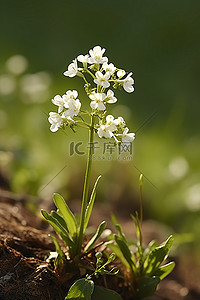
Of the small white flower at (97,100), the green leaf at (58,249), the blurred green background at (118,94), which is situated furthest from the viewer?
the blurred green background at (118,94)

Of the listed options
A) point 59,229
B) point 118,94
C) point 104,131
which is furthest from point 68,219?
point 118,94

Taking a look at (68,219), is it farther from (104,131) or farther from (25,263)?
(104,131)

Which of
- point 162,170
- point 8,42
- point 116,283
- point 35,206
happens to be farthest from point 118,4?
point 116,283

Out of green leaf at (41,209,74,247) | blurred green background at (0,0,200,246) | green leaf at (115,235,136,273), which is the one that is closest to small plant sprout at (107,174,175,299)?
green leaf at (115,235,136,273)

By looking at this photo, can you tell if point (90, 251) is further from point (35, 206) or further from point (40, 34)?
point (40, 34)

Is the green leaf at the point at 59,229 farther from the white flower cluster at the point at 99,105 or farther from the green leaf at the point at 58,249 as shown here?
the white flower cluster at the point at 99,105

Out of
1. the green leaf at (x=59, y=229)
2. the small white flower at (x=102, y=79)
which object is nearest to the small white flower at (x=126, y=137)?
the small white flower at (x=102, y=79)

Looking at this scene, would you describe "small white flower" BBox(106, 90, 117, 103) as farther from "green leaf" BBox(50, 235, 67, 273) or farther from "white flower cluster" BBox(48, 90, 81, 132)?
"green leaf" BBox(50, 235, 67, 273)
